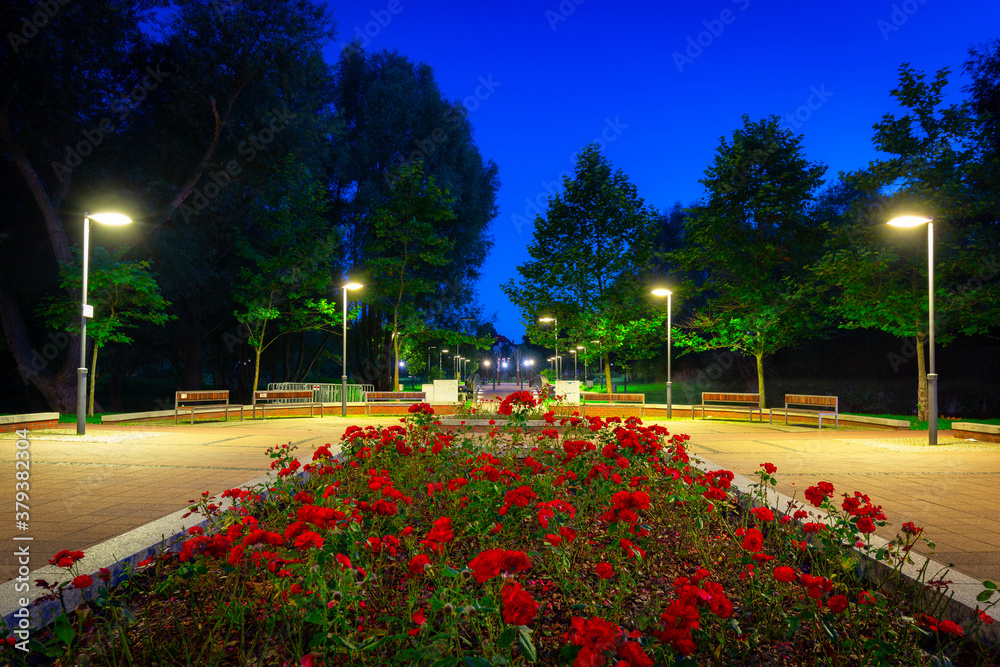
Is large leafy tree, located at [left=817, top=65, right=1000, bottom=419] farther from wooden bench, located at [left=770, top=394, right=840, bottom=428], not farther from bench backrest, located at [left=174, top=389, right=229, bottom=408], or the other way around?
bench backrest, located at [left=174, top=389, right=229, bottom=408]

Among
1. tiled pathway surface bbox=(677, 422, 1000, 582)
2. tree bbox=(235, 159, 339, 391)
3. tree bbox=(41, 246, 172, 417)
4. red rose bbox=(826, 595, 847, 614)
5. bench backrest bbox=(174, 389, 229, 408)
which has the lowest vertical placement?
tiled pathway surface bbox=(677, 422, 1000, 582)

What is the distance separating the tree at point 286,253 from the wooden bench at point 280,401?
4525mm

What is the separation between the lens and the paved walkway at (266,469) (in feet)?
14.0

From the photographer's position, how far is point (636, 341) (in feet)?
75.6

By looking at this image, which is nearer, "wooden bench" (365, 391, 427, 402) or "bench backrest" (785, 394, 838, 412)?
"bench backrest" (785, 394, 838, 412)

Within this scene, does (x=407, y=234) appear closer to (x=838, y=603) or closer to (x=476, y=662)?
(x=838, y=603)

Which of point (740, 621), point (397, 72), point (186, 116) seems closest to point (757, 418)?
point (740, 621)

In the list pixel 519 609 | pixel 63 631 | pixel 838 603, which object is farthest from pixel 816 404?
pixel 63 631

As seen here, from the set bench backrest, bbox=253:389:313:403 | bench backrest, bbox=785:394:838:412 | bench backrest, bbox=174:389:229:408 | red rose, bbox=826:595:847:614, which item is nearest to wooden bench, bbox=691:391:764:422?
bench backrest, bbox=785:394:838:412

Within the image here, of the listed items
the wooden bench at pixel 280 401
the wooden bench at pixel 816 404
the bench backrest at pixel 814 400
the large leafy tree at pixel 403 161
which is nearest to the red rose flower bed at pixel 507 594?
the wooden bench at pixel 816 404

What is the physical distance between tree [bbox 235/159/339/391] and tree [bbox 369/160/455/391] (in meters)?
2.54

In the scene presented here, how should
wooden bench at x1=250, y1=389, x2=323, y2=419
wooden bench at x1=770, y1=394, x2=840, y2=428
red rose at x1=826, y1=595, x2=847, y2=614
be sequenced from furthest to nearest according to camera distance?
wooden bench at x1=250, y1=389, x2=323, y2=419 < wooden bench at x1=770, y1=394, x2=840, y2=428 < red rose at x1=826, y1=595, x2=847, y2=614

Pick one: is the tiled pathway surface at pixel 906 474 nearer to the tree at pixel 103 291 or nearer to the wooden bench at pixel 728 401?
the wooden bench at pixel 728 401

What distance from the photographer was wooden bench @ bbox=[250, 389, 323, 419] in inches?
690
